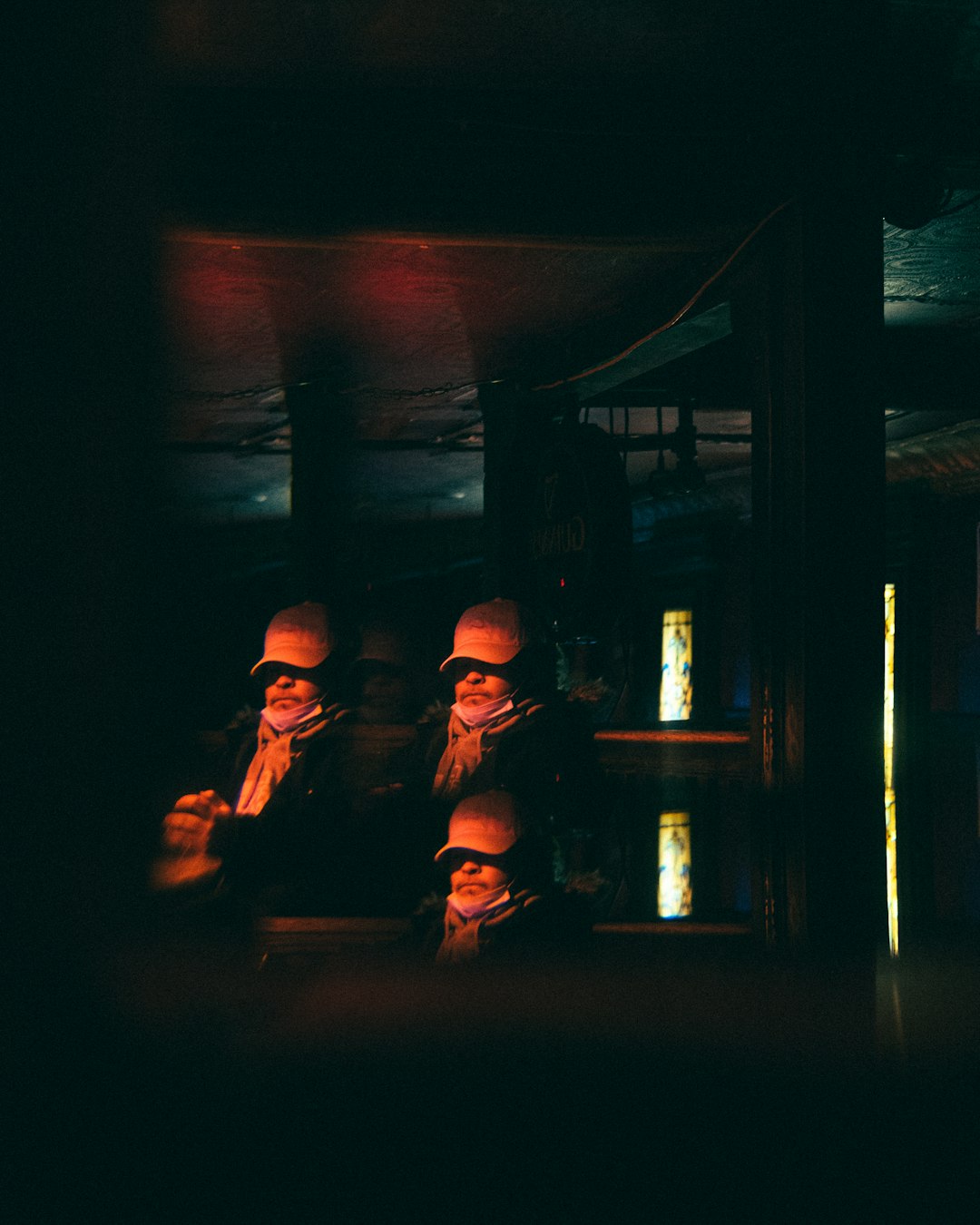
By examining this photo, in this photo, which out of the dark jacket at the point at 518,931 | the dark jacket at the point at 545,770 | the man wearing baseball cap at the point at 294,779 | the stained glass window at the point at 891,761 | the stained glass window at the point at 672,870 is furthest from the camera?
the stained glass window at the point at 672,870

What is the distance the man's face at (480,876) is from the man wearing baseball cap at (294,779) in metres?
1.22

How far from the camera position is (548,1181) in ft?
8.39

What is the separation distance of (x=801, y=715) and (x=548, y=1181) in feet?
3.98

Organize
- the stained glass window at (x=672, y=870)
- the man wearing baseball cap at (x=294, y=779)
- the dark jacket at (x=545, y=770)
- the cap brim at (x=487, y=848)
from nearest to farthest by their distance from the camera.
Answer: the cap brim at (x=487, y=848)
the dark jacket at (x=545, y=770)
the man wearing baseball cap at (x=294, y=779)
the stained glass window at (x=672, y=870)

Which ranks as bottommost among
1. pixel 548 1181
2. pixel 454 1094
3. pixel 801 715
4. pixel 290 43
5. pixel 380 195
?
pixel 548 1181

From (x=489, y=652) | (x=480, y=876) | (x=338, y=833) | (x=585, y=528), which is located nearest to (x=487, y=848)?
(x=480, y=876)

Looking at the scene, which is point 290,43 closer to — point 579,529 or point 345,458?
point 579,529

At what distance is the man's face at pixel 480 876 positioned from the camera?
388 centimetres

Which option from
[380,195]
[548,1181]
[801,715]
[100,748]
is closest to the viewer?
[100,748]

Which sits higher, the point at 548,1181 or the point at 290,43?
the point at 290,43

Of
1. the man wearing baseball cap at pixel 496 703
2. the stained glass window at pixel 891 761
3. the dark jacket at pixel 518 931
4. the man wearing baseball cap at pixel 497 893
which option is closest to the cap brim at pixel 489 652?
the man wearing baseball cap at pixel 496 703

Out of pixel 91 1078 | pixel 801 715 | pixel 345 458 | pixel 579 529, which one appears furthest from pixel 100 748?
pixel 345 458

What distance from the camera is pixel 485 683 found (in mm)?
4555

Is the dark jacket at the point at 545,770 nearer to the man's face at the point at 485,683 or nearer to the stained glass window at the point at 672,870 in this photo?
the man's face at the point at 485,683
